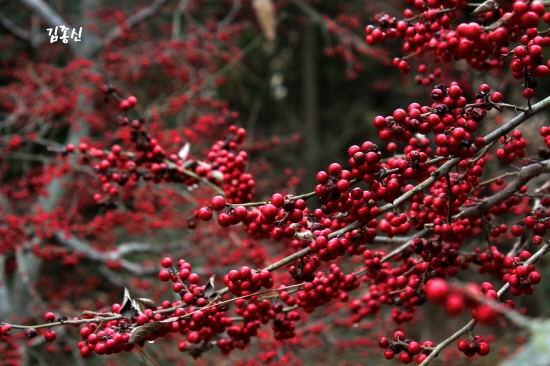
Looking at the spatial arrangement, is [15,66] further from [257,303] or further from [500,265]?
[500,265]

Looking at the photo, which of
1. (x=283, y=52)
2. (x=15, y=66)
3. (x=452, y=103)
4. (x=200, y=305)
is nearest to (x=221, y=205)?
(x=200, y=305)

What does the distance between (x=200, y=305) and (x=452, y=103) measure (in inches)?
31.3

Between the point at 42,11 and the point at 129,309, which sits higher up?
the point at 42,11

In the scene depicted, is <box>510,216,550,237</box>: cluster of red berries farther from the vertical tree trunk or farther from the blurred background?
the vertical tree trunk

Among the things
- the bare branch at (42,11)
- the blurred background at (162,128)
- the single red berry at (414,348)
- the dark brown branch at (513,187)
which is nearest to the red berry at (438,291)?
the single red berry at (414,348)

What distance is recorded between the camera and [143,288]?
3980 millimetres

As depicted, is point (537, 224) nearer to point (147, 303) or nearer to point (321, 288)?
point (321, 288)

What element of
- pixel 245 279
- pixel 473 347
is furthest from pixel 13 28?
pixel 473 347

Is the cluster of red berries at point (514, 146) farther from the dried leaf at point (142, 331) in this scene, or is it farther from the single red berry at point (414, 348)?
the dried leaf at point (142, 331)

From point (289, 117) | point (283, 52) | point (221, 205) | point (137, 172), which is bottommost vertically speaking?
point (221, 205)

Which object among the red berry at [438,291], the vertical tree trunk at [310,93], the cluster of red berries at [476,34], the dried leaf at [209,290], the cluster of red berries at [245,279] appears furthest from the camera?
the vertical tree trunk at [310,93]

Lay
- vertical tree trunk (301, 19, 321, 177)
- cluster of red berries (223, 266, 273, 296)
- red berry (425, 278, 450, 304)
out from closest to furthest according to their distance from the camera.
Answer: red berry (425, 278, 450, 304) → cluster of red berries (223, 266, 273, 296) → vertical tree trunk (301, 19, 321, 177)

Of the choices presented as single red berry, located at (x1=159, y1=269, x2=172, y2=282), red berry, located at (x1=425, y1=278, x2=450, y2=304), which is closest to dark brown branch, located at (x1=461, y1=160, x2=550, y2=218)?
red berry, located at (x1=425, y1=278, x2=450, y2=304)

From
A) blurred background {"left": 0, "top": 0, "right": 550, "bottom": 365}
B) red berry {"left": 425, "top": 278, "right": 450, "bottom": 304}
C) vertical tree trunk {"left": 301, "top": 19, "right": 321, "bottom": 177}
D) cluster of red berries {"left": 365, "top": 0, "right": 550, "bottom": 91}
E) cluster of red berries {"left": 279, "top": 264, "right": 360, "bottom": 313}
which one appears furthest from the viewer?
vertical tree trunk {"left": 301, "top": 19, "right": 321, "bottom": 177}
